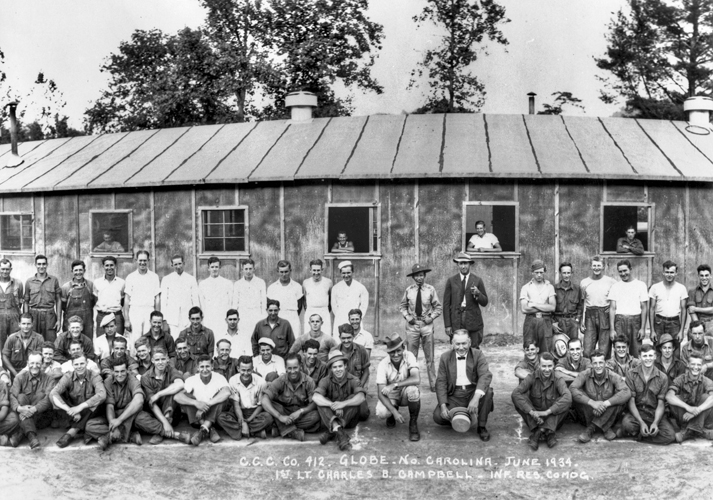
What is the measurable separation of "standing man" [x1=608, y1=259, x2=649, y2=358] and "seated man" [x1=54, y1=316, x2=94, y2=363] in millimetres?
6269

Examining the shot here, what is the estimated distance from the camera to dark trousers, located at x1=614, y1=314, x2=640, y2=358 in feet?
28.7

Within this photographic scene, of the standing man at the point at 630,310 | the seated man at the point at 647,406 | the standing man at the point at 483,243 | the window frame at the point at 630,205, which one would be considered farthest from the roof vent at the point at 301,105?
the seated man at the point at 647,406

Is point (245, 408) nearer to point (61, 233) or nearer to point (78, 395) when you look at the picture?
point (78, 395)

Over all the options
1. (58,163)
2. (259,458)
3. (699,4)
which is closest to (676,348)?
(259,458)

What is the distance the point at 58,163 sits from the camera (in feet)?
47.1

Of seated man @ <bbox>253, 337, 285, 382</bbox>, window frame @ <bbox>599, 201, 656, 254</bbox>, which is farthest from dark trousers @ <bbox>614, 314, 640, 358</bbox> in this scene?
seated man @ <bbox>253, 337, 285, 382</bbox>

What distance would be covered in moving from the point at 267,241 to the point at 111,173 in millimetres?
3457

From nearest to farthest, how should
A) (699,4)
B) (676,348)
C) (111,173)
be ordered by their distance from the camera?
(676,348), (111,173), (699,4)

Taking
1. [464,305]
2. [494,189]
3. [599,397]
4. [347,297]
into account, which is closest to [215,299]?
[347,297]

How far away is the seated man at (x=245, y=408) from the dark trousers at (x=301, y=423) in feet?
0.37

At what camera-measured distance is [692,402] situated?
6902 millimetres

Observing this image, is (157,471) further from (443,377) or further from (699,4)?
(699,4)

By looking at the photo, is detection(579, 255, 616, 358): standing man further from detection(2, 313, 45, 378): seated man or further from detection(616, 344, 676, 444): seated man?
detection(2, 313, 45, 378): seated man

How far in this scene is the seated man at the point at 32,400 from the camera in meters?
6.98
